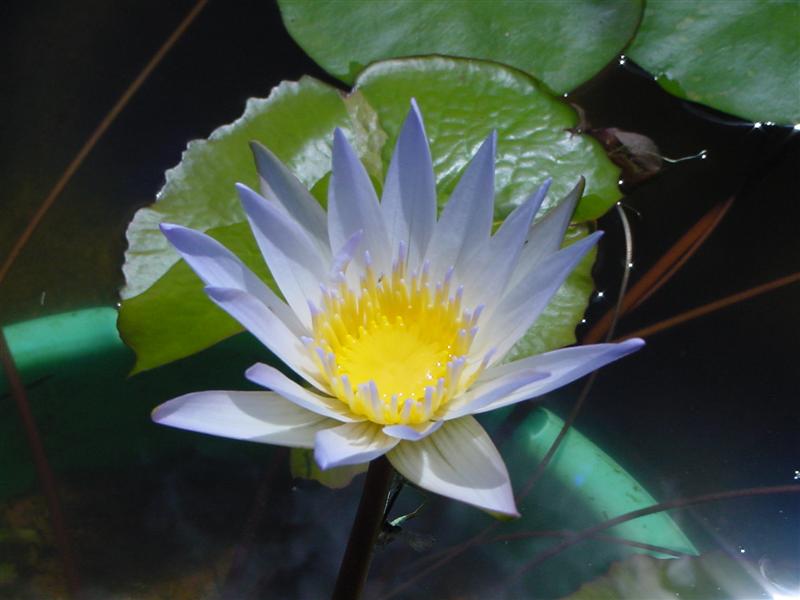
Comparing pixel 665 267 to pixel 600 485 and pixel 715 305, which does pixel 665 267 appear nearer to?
pixel 715 305

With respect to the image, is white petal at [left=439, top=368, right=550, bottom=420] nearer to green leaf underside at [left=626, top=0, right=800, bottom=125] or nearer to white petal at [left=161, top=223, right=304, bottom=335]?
white petal at [left=161, top=223, right=304, bottom=335]

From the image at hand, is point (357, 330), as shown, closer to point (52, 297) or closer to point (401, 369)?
point (401, 369)

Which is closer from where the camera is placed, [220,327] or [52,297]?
[220,327]

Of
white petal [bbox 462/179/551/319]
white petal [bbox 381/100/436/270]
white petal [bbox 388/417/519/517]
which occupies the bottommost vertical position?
white petal [bbox 388/417/519/517]

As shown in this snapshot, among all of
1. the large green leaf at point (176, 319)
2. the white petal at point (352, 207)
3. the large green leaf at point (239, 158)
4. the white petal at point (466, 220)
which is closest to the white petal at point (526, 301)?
the white petal at point (466, 220)

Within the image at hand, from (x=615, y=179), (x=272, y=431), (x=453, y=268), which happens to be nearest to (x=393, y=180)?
(x=453, y=268)

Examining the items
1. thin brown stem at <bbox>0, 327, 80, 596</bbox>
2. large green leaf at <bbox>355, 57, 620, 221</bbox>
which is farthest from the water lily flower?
thin brown stem at <bbox>0, 327, 80, 596</bbox>

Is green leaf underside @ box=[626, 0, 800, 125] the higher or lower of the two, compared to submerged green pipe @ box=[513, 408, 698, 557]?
higher
